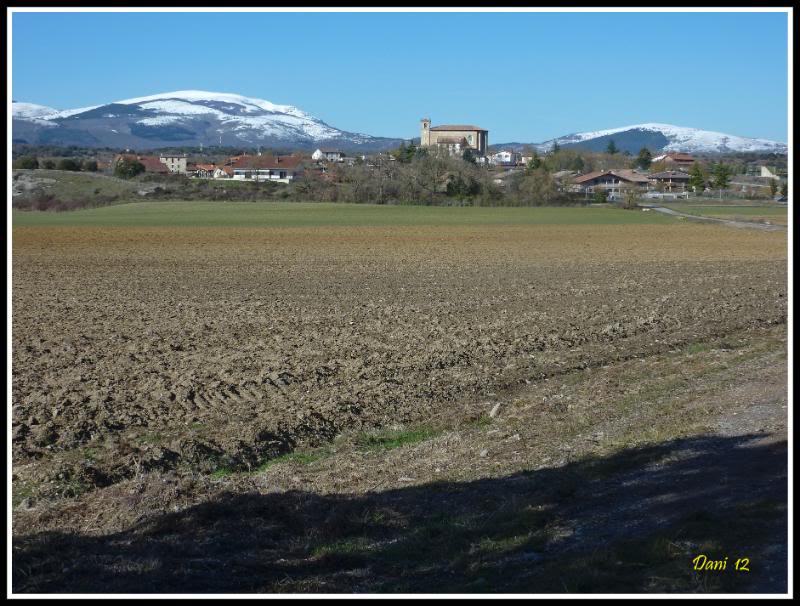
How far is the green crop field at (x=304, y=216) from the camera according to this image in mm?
75750

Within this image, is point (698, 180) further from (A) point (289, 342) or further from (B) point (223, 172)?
(A) point (289, 342)

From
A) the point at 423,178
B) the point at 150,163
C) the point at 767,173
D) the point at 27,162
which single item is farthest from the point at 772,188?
the point at 27,162

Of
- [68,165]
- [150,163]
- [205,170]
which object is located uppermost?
[205,170]

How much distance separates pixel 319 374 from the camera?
16062mm

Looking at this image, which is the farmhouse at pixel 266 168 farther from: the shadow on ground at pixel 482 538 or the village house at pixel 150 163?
the shadow on ground at pixel 482 538

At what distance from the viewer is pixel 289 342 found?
19.2 metres

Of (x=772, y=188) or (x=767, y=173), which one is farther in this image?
(x=772, y=188)

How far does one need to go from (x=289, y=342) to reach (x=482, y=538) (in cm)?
1164

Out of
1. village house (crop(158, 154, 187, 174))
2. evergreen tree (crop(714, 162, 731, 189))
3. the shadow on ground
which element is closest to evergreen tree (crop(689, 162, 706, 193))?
evergreen tree (crop(714, 162, 731, 189))

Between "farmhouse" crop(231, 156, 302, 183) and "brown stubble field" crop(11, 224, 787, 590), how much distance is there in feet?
321

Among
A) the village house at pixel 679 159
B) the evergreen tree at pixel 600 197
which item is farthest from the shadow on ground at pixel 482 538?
the village house at pixel 679 159

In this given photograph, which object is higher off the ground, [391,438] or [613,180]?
[613,180]

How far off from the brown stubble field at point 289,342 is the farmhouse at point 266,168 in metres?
97.8

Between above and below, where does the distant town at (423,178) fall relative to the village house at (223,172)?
Result: below
